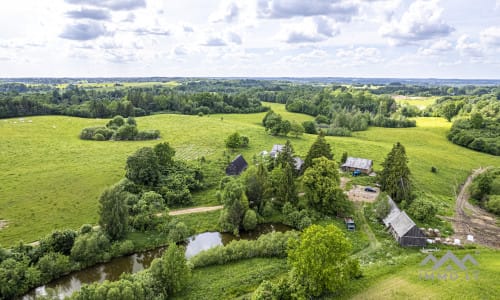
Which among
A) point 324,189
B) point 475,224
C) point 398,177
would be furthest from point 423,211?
point 324,189

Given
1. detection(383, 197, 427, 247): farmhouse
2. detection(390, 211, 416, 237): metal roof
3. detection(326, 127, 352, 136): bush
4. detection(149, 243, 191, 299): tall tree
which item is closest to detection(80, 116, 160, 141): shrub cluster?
detection(326, 127, 352, 136): bush

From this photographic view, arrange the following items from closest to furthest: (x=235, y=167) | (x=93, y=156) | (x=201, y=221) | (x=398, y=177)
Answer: (x=201, y=221)
(x=398, y=177)
(x=235, y=167)
(x=93, y=156)

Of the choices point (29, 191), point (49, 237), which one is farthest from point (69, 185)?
point (49, 237)

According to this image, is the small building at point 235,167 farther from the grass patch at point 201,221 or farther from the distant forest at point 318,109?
the distant forest at point 318,109

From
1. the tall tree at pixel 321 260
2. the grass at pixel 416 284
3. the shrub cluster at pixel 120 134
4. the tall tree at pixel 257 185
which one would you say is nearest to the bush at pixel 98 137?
the shrub cluster at pixel 120 134

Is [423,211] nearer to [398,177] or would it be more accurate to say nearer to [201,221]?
[398,177]

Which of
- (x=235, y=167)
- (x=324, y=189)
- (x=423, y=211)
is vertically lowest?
(x=423, y=211)
